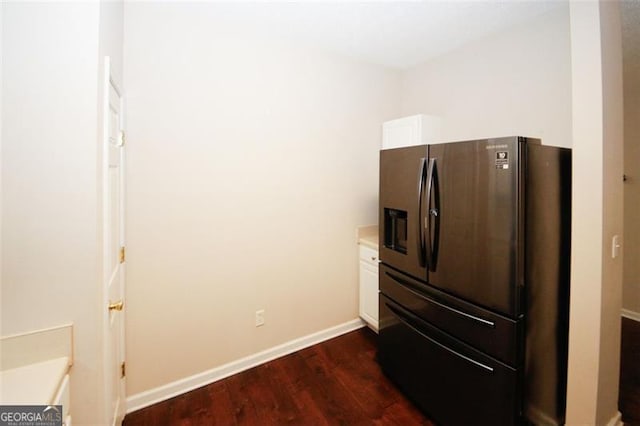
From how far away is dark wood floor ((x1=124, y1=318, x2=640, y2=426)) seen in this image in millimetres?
1717

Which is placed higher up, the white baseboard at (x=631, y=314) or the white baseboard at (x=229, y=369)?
the white baseboard at (x=631, y=314)

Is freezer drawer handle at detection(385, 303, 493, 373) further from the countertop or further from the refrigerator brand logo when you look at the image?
the countertop

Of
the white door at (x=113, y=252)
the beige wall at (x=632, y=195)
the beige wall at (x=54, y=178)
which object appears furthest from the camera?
the beige wall at (x=632, y=195)

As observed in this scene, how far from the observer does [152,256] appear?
5.96ft

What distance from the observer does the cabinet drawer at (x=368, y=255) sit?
251cm

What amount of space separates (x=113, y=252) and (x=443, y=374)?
1.99m

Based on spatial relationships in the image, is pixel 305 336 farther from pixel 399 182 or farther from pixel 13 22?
pixel 13 22

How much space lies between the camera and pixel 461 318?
4.89ft

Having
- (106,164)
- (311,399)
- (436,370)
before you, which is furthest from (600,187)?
(106,164)

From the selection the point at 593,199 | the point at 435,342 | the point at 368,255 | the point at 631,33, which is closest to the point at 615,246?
the point at 593,199

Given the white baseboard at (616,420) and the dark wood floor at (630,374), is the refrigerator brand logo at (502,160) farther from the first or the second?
the dark wood floor at (630,374)

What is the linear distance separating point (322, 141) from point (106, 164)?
1703 mm

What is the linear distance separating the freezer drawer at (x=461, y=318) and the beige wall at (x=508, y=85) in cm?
139

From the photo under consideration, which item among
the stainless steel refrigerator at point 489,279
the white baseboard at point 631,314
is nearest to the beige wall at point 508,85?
the stainless steel refrigerator at point 489,279
